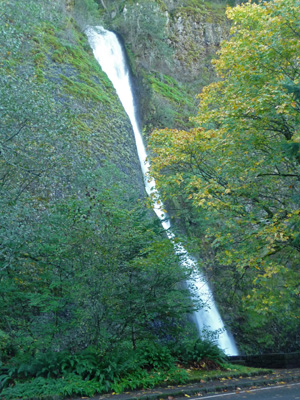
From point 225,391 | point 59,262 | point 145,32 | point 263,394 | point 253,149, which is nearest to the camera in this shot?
point 263,394

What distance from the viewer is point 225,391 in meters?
9.97

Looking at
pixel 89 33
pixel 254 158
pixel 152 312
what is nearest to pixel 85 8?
pixel 89 33

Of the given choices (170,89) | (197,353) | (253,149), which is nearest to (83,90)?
(253,149)

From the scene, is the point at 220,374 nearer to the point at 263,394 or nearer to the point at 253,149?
the point at 263,394

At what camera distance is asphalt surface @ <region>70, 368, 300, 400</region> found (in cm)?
888

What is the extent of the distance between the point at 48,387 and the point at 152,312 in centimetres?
344

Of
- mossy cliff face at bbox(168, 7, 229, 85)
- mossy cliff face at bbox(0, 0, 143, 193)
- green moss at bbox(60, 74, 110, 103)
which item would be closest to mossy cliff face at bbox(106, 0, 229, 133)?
mossy cliff face at bbox(168, 7, 229, 85)

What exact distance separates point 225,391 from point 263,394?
1045mm

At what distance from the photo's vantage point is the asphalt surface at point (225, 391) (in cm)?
888

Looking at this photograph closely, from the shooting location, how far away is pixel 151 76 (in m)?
36.8

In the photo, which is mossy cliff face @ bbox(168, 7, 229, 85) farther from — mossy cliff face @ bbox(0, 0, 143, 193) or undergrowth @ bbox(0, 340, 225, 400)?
undergrowth @ bbox(0, 340, 225, 400)

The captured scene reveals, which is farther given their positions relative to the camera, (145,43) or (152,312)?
(145,43)

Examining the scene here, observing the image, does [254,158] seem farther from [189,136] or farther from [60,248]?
[60,248]

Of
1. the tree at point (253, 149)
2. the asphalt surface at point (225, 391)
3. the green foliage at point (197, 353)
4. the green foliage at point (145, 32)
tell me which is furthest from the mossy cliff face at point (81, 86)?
the green foliage at point (145, 32)
